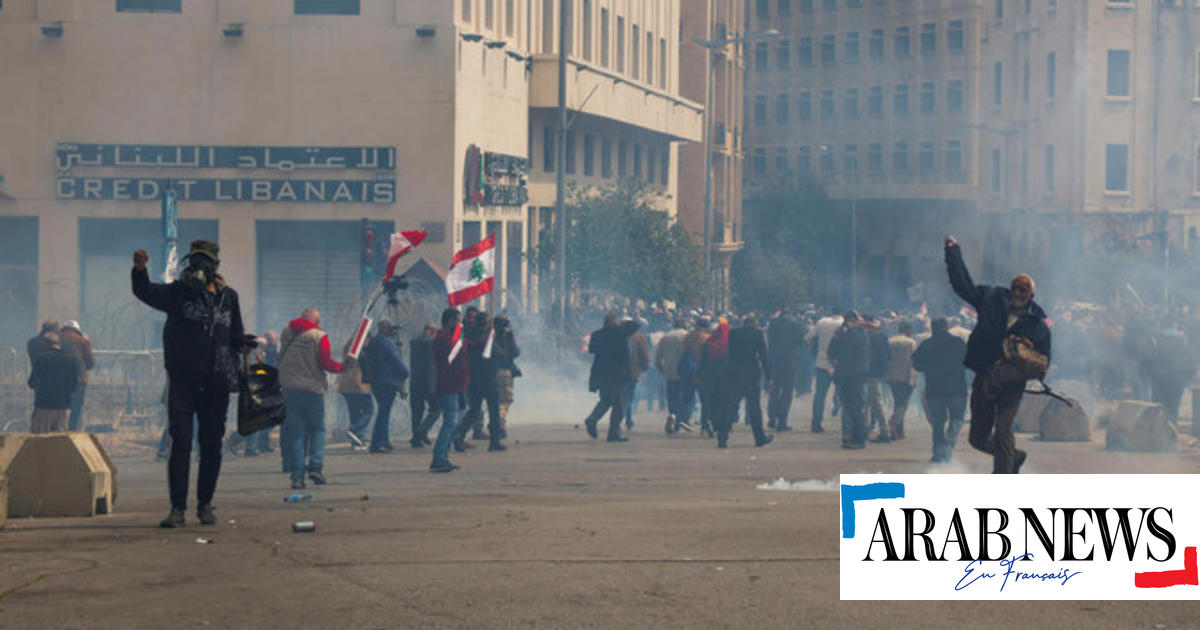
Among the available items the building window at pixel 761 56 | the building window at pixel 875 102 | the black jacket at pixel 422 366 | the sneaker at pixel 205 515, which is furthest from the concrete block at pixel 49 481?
the building window at pixel 761 56

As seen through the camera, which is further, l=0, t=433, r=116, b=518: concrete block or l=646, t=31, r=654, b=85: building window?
l=646, t=31, r=654, b=85: building window

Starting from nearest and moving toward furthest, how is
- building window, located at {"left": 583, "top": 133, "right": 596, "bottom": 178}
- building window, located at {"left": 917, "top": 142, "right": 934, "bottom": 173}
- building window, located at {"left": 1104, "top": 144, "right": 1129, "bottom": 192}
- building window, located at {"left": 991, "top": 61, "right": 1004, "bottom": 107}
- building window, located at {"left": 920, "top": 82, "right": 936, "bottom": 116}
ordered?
building window, located at {"left": 583, "top": 133, "right": 596, "bottom": 178}, building window, located at {"left": 1104, "top": 144, "right": 1129, "bottom": 192}, building window, located at {"left": 991, "top": 61, "right": 1004, "bottom": 107}, building window, located at {"left": 917, "top": 142, "right": 934, "bottom": 173}, building window, located at {"left": 920, "top": 82, "right": 936, "bottom": 116}

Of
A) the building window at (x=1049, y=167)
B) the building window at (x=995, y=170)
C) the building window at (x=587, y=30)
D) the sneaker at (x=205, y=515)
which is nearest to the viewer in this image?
the sneaker at (x=205, y=515)

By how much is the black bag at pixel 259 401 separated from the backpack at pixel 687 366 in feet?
46.4

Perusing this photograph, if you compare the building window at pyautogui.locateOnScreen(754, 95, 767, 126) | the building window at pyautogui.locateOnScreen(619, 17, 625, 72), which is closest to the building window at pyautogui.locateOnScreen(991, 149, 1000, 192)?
the building window at pyautogui.locateOnScreen(754, 95, 767, 126)

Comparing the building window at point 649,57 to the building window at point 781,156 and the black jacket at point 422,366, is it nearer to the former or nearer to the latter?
the black jacket at point 422,366

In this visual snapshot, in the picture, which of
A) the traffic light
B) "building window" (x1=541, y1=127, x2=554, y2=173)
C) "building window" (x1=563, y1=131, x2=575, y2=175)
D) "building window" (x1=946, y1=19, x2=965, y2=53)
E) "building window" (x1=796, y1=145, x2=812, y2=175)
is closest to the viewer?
the traffic light

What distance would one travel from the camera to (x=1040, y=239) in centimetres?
7150

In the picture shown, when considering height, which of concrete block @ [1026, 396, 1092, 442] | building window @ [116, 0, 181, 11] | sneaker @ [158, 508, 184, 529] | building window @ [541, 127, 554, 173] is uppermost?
building window @ [116, 0, 181, 11]

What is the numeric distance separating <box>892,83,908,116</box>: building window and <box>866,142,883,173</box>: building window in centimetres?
187

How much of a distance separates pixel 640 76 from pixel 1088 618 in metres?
52.5

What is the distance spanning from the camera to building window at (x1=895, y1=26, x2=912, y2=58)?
98.8 metres

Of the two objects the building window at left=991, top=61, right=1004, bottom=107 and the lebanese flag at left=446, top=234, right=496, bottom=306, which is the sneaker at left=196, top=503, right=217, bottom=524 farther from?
the building window at left=991, top=61, right=1004, bottom=107

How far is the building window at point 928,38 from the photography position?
97250mm
